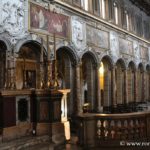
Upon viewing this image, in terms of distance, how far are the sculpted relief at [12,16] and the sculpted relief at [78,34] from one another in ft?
13.6

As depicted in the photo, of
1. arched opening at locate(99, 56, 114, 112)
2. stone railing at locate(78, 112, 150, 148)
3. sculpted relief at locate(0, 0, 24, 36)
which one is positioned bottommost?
stone railing at locate(78, 112, 150, 148)

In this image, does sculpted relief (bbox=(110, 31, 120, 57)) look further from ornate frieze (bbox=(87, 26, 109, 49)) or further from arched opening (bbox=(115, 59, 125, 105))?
arched opening (bbox=(115, 59, 125, 105))

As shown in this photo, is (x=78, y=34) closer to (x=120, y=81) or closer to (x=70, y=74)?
(x=70, y=74)

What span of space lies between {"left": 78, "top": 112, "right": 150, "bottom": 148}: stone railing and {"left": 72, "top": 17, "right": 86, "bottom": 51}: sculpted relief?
9425 mm

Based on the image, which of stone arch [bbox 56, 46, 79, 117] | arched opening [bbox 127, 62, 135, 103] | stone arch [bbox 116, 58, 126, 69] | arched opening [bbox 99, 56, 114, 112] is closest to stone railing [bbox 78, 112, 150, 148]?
stone arch [bbox 56, 46, 79, 117]

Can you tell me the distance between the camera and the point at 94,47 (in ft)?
58.6

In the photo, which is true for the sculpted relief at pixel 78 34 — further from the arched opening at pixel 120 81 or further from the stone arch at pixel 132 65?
the stone arch at pixel 132 65

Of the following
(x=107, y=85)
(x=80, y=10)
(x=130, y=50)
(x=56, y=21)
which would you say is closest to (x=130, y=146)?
(x=56, y=21)

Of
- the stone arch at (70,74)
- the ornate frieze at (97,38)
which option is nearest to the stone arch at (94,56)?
the ornate frieze at (97,38)

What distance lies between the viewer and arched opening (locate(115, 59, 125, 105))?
867 inches

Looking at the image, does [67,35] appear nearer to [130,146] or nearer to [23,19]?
Result: [23,19]

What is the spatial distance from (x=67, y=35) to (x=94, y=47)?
3.13 metres

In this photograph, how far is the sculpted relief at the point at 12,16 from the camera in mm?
11277

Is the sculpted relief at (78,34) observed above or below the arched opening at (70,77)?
above
